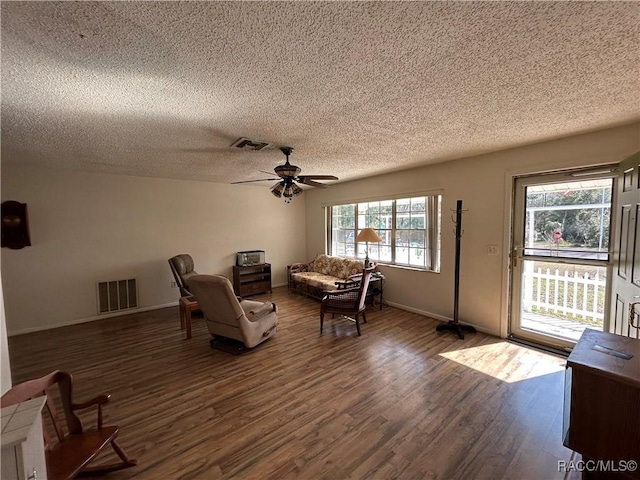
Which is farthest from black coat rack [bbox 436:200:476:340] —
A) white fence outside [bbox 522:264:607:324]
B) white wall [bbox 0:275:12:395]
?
white wall [bbox 0:275:12:395]

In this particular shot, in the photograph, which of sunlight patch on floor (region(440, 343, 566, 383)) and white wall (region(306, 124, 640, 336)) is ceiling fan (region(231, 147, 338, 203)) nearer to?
white wall (region(306, 124, 640, 336))

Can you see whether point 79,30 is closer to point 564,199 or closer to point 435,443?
point 435,443

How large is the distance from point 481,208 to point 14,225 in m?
6.63

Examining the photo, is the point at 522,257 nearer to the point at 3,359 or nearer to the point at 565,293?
the point at 565,293

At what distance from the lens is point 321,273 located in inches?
228

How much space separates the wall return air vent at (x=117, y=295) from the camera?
439 centimetres

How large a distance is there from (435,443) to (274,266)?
16.8 feet

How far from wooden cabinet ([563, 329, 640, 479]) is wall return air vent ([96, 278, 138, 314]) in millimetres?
5777

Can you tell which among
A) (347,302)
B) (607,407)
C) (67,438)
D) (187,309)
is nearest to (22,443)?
(67,438)

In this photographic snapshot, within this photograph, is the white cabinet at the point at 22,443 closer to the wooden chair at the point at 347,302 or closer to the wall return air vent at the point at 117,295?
the wooden chair at the point at 347,302

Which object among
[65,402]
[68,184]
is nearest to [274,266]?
[68,184]

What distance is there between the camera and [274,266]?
6469 millimetres

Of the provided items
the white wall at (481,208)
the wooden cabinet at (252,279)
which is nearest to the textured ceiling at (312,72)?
the white wall at (481,208)

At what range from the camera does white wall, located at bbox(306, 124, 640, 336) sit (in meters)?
2.73
